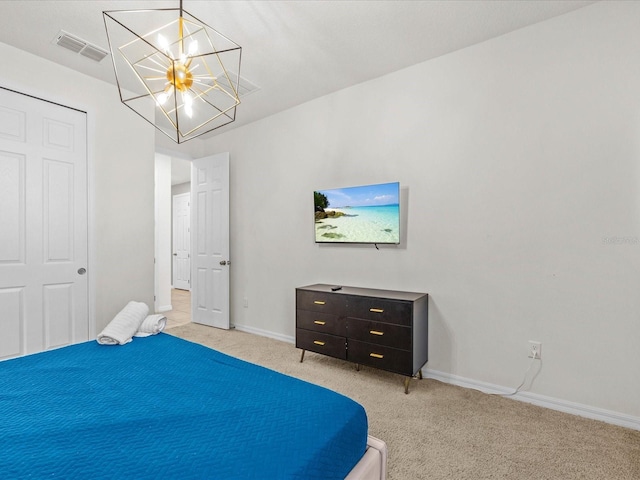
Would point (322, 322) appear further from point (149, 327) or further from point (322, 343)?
point (149, 327)

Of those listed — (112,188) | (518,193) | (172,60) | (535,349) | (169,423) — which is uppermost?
(172,60)

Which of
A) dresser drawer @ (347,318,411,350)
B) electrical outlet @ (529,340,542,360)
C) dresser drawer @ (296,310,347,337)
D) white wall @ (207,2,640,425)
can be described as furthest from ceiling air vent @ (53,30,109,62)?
electrical outlet @ (529,340,542,360)

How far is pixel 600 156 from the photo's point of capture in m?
2.27

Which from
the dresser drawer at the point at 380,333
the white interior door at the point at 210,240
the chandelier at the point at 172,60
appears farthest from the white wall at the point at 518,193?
the white interior door at the point at 210,240

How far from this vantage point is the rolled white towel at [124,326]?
203cm

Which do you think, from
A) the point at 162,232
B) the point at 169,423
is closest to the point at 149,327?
the point at 169,423

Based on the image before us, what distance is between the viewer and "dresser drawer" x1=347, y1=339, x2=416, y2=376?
2641mm

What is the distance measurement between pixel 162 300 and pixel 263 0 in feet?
15.8

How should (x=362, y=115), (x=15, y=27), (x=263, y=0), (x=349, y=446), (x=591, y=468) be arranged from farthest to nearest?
1. (x=362, y=115)
2. (x=15, y=27)
3. (x=263, y=0)
4. (x=591, y=468)
5. (x=349, y=446)

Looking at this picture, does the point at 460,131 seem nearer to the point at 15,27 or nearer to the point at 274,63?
the point at 274,63

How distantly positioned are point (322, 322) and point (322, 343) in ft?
0.64

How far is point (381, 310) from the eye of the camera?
2.77 meters

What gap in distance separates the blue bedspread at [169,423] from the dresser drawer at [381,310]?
1321 millimetres

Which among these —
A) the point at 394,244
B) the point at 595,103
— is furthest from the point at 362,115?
the point at 595,103
